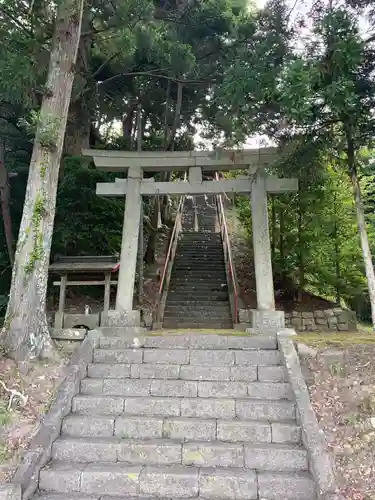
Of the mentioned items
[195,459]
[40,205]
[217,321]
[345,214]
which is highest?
[345,214]

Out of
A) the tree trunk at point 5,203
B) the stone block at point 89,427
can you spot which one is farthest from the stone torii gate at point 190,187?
the stone block at point 89,427

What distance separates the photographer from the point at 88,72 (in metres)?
9.93

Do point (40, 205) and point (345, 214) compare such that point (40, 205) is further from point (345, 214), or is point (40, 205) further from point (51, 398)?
point (345, 214)

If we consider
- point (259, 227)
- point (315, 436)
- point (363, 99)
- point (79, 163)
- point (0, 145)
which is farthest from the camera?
Result: point (79, 163)

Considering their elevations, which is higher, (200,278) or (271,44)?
(271,44)

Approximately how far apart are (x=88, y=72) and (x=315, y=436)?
367 inches

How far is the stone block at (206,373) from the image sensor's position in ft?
16.9

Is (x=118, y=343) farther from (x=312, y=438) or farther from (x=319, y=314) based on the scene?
(x=319, y=314)

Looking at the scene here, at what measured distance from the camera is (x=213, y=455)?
3992 mm

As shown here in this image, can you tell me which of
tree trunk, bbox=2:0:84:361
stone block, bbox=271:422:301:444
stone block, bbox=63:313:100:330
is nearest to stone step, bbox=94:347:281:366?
tree trunk, bbox=2:0:84:361

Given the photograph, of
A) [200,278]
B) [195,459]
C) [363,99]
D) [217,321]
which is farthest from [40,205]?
[200,278]

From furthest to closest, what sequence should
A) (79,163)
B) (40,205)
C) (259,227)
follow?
(79,163)
(259,227)
(40,205)

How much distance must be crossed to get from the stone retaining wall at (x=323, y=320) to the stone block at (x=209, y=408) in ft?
17.9

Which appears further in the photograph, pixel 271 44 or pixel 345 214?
pixel 345 214
